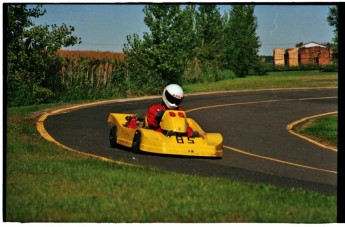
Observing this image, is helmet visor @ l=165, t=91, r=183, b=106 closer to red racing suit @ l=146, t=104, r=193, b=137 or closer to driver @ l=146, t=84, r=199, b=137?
driver @ l=146, t=84, r=199, b=137

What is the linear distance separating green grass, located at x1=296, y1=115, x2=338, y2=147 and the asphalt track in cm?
41

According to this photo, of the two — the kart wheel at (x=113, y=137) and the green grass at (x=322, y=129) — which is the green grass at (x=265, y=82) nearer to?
the green grass at (x=322, y=129)

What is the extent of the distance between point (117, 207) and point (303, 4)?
3.92 metres

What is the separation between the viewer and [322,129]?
1780 centimetres

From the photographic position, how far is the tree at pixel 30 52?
41.5 feet

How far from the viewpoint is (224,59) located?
15.7 m

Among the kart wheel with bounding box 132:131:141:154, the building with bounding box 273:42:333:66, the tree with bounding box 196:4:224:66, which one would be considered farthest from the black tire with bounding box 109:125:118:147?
the building with bounding box 273:42:333:66

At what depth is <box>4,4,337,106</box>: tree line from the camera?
12.9 m

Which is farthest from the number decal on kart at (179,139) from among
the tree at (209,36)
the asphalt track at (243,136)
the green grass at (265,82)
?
the green grass at (265,82)

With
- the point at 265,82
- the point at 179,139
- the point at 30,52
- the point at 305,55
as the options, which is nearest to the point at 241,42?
the point at 305,55

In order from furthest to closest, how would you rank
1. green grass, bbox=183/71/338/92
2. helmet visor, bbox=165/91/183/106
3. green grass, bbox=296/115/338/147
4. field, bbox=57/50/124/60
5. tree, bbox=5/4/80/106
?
green grass, bbox=183/71/338/92 → green grass, bbox=296/115/338/147 → field, bbox=57/50/124/60 → helmet visor, bbox=165/91/183/106 → tree, bbox=5/4/80/106

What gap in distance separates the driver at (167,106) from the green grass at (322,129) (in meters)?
3.97
